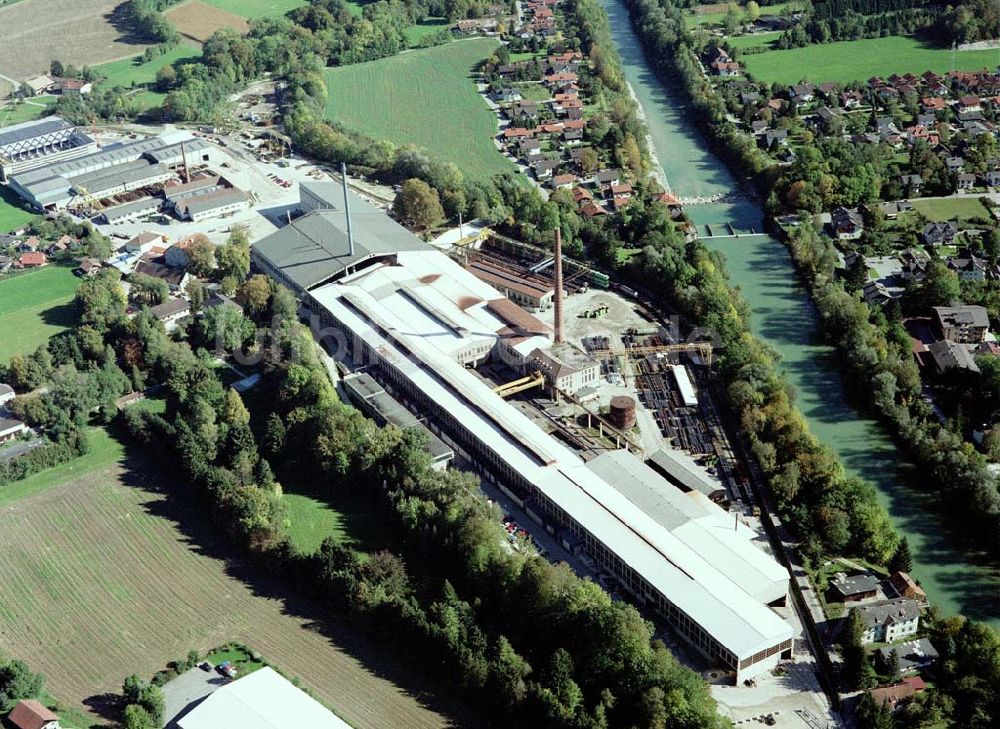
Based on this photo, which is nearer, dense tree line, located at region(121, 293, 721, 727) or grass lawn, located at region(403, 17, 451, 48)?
dense tree line, located at region(121, 293, 721, 727)

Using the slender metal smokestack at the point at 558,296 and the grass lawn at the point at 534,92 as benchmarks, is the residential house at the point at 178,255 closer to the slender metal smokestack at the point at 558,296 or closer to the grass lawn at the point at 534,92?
the slender metal smokestack at the point at 558,296

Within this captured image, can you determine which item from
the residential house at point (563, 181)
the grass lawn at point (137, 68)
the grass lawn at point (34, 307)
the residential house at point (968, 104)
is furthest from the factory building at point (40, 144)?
the residential house at point (968, 104)

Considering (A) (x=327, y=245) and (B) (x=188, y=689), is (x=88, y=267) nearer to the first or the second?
(A) (x=327, y=245)

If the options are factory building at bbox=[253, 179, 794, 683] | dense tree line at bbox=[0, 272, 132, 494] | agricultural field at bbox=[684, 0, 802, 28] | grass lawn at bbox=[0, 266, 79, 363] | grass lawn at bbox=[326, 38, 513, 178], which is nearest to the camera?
factory building at bbox=[253, 179, 794, 683]

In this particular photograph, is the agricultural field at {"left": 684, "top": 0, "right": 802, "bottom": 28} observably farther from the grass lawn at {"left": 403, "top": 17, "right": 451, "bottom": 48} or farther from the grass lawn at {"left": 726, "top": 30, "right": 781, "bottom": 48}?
the grass lawn at {"left": 403, "top": 17, "right": 451, "bottom": 48}

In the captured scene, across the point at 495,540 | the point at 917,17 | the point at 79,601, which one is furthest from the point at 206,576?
the point at 917,17

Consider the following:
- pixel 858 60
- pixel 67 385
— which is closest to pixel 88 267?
pixel 67 385

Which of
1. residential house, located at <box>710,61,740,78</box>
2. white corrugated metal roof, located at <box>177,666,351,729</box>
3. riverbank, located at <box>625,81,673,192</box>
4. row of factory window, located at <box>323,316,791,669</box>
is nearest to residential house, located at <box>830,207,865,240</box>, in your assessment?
riverbank, located at <box>625,81,673,192</box>
